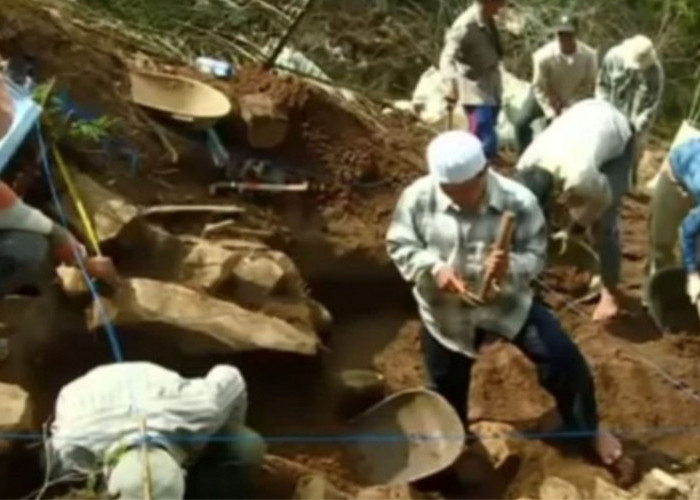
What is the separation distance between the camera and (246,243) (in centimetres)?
752

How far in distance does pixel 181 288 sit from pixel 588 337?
2.18 metres

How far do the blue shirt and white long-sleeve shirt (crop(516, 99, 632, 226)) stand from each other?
0.34 metres

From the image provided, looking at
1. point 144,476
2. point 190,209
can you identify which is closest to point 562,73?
point 190,209

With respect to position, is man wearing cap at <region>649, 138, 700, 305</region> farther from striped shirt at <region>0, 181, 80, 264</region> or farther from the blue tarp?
the blue tarp

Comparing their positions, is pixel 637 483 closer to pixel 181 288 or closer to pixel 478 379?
pixel 478 379

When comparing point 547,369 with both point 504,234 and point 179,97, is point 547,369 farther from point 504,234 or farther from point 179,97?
point 179,97

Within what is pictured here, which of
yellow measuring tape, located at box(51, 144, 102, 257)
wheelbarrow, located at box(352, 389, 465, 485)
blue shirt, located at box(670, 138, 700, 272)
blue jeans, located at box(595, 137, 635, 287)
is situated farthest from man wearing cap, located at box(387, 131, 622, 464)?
blue jeans, located at box(595, 137, 635, 287)

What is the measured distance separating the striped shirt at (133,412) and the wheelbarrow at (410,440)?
1420 millimetres

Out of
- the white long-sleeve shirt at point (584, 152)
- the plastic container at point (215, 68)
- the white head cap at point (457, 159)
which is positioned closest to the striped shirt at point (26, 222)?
the white head cap at point (457, 159)

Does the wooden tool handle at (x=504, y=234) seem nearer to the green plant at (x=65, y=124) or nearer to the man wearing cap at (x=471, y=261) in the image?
the man wearing cap at (x=471, y=261)

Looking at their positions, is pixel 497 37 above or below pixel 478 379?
above

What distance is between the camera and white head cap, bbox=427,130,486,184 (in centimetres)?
575

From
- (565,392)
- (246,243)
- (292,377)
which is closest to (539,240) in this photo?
(565,392)

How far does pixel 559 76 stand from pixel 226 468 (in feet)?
17.0
